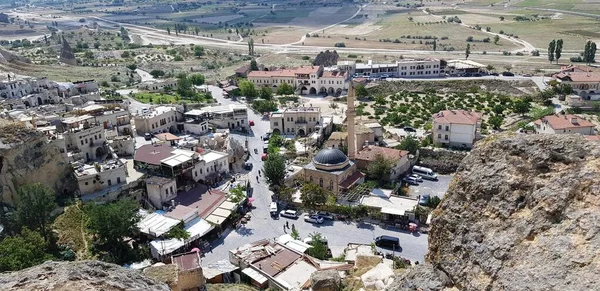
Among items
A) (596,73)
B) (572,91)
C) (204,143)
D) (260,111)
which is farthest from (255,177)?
(596,73)

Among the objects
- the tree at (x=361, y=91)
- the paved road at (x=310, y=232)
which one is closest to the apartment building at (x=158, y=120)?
the paved road at (x=310, y=232)

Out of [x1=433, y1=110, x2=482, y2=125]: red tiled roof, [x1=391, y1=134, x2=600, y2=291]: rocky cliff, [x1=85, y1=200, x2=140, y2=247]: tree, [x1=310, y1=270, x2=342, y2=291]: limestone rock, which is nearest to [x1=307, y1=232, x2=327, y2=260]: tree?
[x1=310, y1=270, x2=342, y2=291]: limestone rock

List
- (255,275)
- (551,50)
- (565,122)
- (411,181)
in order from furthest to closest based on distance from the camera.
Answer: (551,50) < (565,122) < (411,181) < (255,275)

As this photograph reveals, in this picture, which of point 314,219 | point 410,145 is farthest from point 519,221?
point 410,145

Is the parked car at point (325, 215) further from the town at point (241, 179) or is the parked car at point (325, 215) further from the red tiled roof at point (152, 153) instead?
the red tiled roof at point (152, 153)

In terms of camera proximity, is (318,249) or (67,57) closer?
(318,249)

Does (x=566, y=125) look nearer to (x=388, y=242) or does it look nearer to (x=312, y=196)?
(x=388, y=242)
